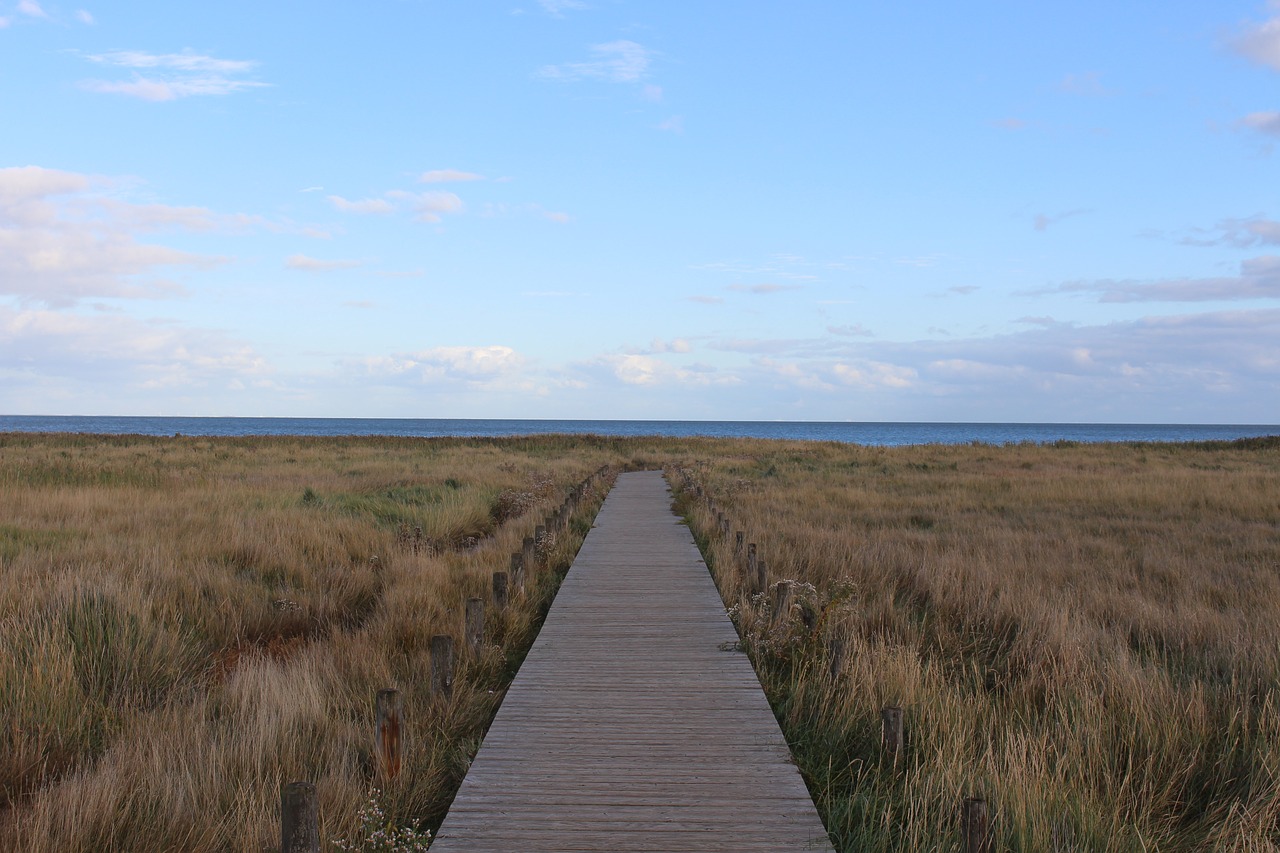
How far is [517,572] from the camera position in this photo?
8805mm

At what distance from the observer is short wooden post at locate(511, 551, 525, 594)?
342 inches

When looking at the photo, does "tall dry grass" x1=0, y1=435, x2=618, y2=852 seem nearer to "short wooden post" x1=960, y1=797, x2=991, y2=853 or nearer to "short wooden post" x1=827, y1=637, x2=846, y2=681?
"short wooden post" x1=827, y1=637, x2=846, y2=681

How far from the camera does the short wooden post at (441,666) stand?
5.46m

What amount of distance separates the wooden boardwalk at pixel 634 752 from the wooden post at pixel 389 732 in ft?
1.38

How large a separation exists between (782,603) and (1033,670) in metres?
2.08

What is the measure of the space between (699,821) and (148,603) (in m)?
5.73

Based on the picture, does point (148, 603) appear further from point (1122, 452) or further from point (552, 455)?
point (1122, 452)

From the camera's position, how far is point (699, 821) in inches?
160

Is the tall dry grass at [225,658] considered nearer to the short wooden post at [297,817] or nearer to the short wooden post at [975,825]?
the short wooden post at [297,817]

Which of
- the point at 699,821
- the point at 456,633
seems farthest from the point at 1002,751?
the point at 456,633

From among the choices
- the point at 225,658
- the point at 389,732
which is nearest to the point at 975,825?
the point at 389,732

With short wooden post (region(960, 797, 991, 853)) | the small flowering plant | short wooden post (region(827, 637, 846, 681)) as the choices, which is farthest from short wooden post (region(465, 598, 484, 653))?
short wooden post (region(960, 797, 991, 853))

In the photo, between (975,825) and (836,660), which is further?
(836,660)

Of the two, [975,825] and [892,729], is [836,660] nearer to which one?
[892,729]
